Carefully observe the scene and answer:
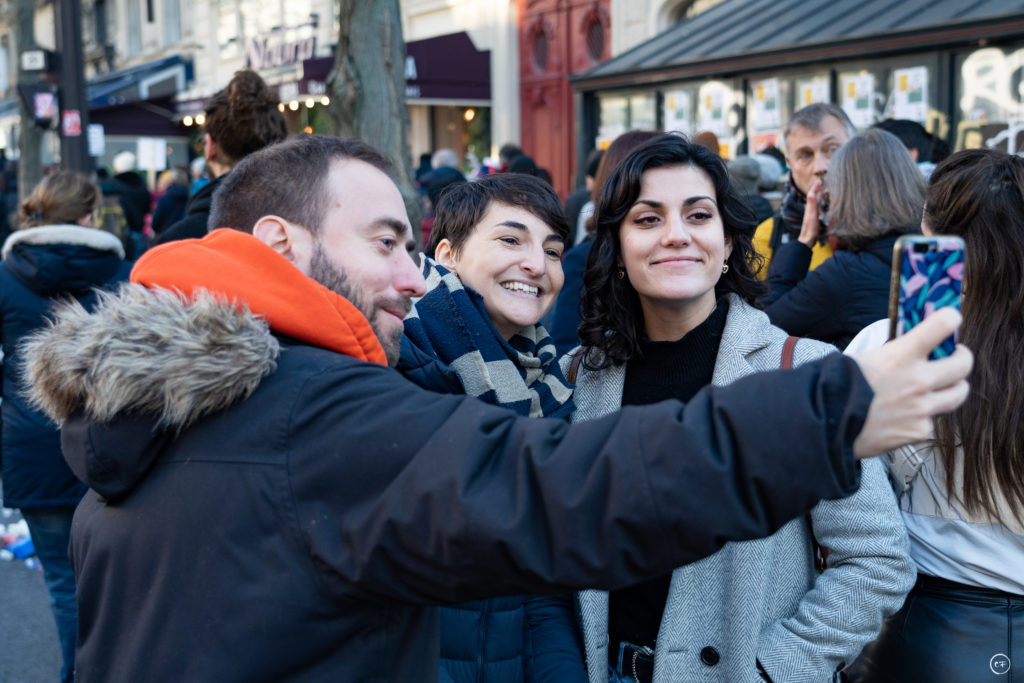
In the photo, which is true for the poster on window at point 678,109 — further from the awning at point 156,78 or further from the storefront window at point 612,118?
the awning at point 156,78

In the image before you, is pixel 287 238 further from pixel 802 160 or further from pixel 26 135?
pixel 26 135

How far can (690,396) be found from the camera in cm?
238

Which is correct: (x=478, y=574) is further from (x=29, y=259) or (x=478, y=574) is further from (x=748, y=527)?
(x=29, y=259)

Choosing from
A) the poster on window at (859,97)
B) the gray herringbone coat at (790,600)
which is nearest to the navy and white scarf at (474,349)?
the gray herringbone coat at (790,600)

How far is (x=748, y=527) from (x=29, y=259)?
3.77 meters

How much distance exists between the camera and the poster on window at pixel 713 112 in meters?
9.44

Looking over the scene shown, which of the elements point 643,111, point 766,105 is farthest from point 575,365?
point 643,111

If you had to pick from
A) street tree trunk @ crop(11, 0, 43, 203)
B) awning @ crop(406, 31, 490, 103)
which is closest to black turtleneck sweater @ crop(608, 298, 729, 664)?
street tree trunk @ crop(11, 0, 43, 203)

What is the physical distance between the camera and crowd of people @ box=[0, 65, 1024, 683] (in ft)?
4.11

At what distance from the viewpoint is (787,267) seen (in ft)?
12.9

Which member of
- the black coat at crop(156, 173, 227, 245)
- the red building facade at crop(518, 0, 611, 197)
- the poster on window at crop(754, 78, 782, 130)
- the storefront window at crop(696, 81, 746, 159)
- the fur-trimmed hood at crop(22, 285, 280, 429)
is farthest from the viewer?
the red building facade at crop(518, 0, 611, 197)

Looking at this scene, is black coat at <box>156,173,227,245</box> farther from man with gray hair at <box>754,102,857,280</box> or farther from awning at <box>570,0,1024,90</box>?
awning at <box>570,0,1024,90</box>

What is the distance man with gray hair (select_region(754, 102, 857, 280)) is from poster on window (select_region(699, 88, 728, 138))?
188 inches

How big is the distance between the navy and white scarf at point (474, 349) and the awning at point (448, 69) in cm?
1384
